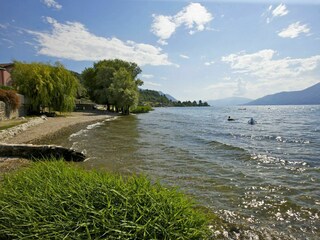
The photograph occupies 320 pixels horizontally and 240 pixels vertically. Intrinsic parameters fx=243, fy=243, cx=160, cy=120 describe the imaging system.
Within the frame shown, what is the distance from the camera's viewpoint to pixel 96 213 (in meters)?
3.78

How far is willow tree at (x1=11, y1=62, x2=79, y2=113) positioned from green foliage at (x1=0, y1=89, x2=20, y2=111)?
4.53m

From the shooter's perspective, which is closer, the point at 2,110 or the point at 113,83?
the point at 2,110

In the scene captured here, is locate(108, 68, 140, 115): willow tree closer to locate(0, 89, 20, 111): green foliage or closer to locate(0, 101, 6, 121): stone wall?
locate(0, 89, 20, 111): green foliage

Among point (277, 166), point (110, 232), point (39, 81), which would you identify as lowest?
point (277, 166)

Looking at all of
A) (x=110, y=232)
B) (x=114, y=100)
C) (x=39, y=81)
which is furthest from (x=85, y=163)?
(x=114, y=100)

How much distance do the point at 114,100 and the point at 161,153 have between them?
42.0 meters

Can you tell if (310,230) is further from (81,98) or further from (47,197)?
(81,98)

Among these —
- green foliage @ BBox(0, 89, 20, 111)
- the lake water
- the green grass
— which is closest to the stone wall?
green foliage @ BBox(0, 89, 20, 111)

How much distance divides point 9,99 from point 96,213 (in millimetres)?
27643

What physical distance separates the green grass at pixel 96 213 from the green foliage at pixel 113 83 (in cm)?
4922

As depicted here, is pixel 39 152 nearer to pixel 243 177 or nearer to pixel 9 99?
pixel 243 177

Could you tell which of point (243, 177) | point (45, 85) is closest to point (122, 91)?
point (45, 85)

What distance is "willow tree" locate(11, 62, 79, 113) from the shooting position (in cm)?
3197

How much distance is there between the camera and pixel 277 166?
1196cm
